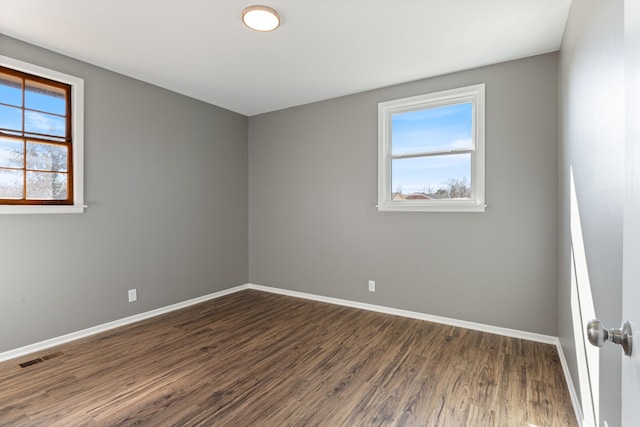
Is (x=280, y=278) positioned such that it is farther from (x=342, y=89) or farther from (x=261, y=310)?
(x=342, y=89)

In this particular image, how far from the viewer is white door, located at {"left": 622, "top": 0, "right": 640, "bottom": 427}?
0.65m

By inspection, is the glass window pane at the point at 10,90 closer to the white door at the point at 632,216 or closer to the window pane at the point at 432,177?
the window pane at the point at 432,177

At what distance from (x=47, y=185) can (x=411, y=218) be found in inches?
143

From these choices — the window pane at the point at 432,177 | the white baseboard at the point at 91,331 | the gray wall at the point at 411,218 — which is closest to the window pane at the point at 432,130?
the window pane at the point at 432,177

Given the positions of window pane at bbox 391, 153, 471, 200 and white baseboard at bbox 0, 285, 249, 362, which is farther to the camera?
window pane at bbox 391, 153, 471, 200

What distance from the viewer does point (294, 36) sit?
2.73m

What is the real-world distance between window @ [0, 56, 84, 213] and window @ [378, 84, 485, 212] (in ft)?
10.5

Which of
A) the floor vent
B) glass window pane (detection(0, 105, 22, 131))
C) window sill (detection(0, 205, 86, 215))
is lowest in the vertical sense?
the floor vent

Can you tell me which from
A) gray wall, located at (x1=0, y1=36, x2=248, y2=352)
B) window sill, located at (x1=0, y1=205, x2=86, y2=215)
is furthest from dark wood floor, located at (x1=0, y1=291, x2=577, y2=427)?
window sill, located at (x1=0, y1=205, x2=86, y2=215)

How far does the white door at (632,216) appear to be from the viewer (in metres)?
0.65

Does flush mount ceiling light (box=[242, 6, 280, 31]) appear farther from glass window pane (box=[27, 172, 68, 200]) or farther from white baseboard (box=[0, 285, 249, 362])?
white baseboard (box=[0, 285, 249, 362])

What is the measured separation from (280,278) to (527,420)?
134 inches

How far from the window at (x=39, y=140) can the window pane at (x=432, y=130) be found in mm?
3330

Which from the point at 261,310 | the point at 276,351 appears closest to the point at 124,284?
the point at 261,310
